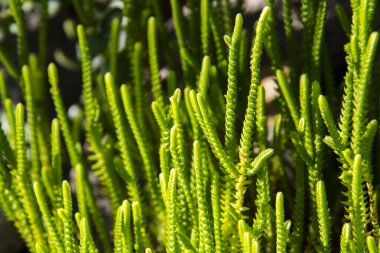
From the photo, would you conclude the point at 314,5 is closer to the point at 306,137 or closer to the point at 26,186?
the point at 306,137

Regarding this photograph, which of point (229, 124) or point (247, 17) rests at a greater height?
point (247, 17)

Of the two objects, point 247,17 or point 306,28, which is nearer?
point 306,28

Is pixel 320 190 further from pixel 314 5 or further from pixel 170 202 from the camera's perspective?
pixel 314 5

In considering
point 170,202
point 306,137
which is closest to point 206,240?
point 170,202

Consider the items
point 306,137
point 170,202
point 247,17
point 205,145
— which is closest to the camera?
point 170,202

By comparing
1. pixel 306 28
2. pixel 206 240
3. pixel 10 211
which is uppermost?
pixel 306 28

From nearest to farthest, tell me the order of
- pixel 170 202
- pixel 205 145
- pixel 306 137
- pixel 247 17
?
pixel 170 202 < pixel 306 137 < pixel 205 145 < pixel 247 17
